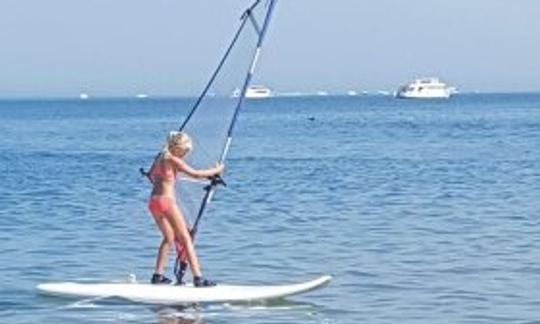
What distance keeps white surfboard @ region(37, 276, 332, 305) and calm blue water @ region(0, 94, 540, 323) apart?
0.13 meters

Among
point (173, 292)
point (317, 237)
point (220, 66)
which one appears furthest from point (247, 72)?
point (317, 237)

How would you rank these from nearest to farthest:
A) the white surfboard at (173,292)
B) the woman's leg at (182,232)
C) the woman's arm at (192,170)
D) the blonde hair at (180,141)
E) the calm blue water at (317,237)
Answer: the woman's arm at (192,170), the blonde hair at (180,141), the woman's leg at (182,232), the white surfboard at (173,292), the calm blue water at (317,237)

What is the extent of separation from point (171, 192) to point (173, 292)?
1.19m

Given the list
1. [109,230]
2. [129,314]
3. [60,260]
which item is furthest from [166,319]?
[109,230]

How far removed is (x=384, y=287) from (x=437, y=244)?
16.5 feet

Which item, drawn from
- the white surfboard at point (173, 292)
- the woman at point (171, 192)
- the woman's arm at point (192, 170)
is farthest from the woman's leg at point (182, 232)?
the woman's arm at point (192, 170)

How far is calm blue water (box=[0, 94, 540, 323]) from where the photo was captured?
15.7m

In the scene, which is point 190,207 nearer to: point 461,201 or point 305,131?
point 461,201

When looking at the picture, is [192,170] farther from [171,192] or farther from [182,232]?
[182,232]

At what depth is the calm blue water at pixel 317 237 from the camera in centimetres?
1567

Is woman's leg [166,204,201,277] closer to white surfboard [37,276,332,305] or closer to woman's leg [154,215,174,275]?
woman's leg [154,215,174,275]

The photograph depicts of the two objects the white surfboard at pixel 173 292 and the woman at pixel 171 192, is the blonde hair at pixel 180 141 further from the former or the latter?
the white surfboard at pixel 173 292

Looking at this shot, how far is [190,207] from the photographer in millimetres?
15977

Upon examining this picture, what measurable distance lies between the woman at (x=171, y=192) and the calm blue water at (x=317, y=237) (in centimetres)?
76
